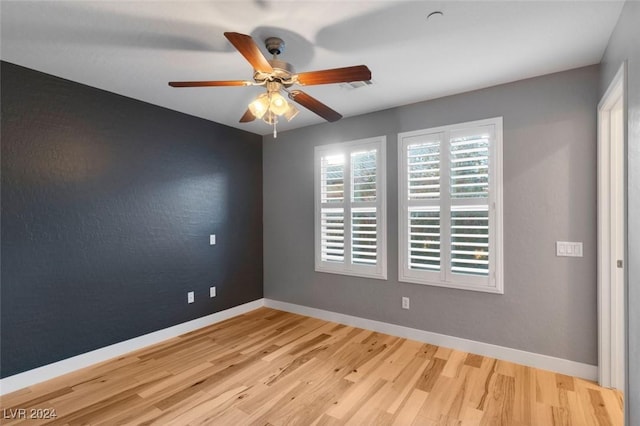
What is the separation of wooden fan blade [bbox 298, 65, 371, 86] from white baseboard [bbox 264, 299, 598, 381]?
2733 millimetres

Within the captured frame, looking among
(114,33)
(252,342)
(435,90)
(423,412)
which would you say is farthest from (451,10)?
(252,342)

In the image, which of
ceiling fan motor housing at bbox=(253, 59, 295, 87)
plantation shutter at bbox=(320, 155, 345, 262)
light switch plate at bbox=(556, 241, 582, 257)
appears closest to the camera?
ceiling fan motor housing at bbox=(253, 59, 295, 87)

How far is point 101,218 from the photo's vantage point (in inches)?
117

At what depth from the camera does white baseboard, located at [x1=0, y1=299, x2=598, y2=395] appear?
101 inches

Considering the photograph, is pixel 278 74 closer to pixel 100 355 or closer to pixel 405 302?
pixel 405 302

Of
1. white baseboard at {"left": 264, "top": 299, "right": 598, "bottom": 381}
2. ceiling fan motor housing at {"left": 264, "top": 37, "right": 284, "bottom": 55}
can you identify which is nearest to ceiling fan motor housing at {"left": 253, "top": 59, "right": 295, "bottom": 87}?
ceiling fan motor housing at {"left": 264, "top": 37, "right": 284, "bottom": 55}

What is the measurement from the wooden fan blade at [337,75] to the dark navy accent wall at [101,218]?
224 centimetres

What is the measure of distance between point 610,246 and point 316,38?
273 centimetres

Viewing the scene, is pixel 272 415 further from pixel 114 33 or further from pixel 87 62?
pixel 87 62

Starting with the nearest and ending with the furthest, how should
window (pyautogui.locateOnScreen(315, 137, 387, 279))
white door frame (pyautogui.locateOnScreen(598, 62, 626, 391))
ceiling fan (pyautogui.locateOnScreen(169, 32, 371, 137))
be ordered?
1. ceiling fan (pyautogui.locateOnScreen(169, 32, 371, 137))
2. white door frame (pyautogui.locateOnScreen(598, 62, 626, 391))
3. window (pyautogui.locateOnScreen(315, 137, 387, 279))

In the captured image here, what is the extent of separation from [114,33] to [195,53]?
20.1 inches

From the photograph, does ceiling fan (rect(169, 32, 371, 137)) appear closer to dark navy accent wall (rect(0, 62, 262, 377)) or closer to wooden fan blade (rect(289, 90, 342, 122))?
wooden fan blade (rect(289, 90, 342, 122))

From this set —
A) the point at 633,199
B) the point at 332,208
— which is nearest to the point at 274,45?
the point at 332,208

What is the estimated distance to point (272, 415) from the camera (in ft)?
7.08
